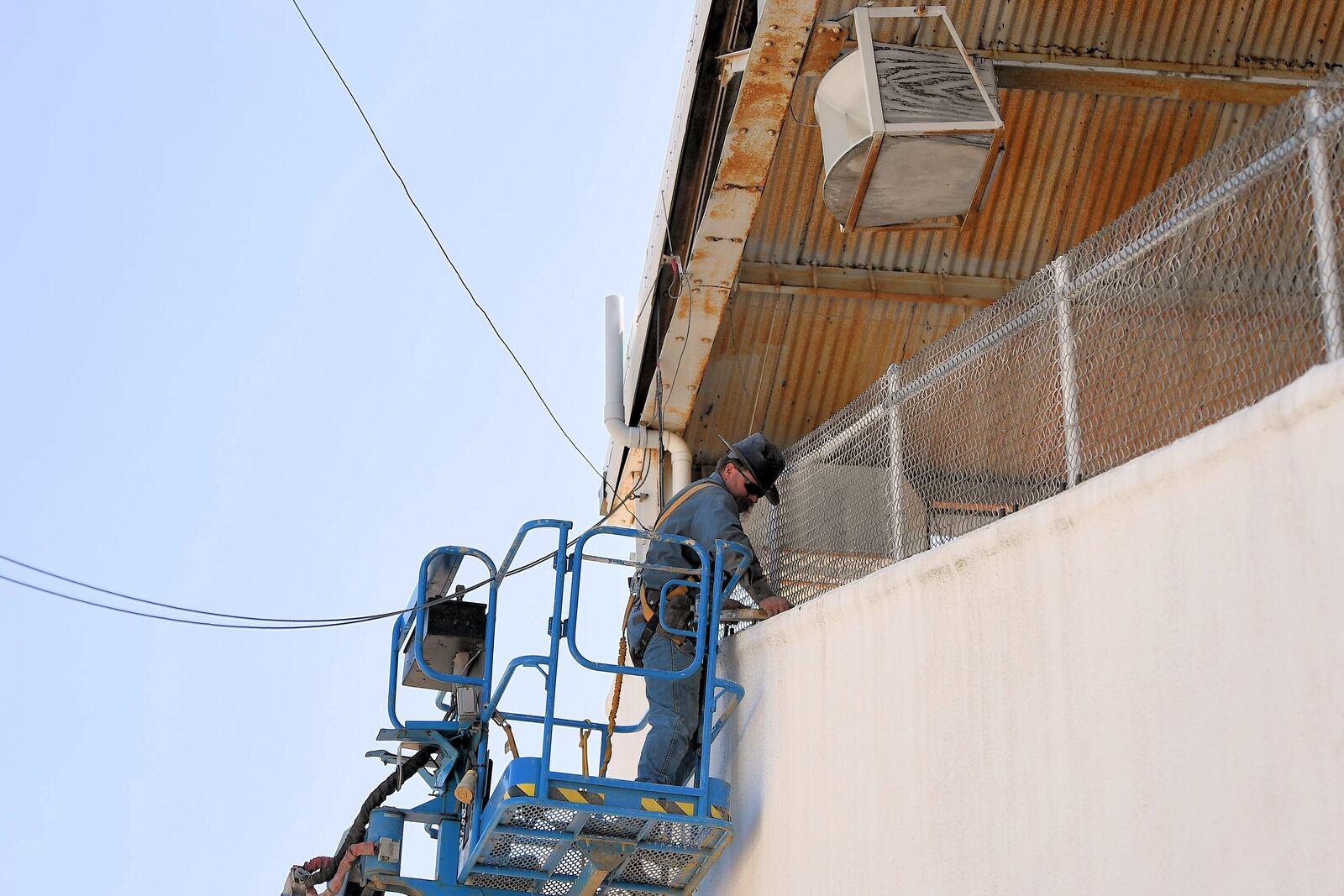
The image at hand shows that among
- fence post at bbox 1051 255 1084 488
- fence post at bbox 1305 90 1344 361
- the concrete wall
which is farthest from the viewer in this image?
fence post at bbox 1051 255 1084 488

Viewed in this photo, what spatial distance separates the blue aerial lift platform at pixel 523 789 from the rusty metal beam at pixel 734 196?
3.29 metres

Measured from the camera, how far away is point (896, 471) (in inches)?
277

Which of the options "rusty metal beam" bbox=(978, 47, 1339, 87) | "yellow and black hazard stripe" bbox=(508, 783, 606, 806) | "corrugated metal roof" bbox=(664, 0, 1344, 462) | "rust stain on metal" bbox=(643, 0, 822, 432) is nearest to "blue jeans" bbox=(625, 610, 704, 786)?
"yellow and black hazard stripe" bbox=(508, 783, 606, 806)

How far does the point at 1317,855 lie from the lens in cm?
370

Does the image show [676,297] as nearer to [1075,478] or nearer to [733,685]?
[733,685]

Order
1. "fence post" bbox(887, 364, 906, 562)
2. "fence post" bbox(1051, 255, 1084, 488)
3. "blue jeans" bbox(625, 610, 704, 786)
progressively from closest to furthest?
1. "fence post" bbox(1051, 255, 1084, 488)
2. "fence post" bbox(887, 364, 906, 562)
3. "blue jeans" bbox(625, 610, 704, 786)

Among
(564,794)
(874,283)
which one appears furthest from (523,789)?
(874,283)

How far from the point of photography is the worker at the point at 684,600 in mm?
7625

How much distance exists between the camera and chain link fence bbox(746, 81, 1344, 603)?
430 cm

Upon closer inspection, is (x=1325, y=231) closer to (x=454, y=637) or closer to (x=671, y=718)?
(x=671, y=718)

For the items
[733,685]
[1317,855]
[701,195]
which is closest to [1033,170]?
[701,195]

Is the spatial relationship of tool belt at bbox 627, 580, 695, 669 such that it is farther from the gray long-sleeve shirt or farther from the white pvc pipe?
the white pvc pipe

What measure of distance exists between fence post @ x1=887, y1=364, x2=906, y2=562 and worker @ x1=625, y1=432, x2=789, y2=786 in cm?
90

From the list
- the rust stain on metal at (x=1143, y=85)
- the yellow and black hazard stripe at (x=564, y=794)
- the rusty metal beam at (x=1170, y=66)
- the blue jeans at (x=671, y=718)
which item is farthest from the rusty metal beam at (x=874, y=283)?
the yellow and black hazard stripe at (x=564, y=794)
